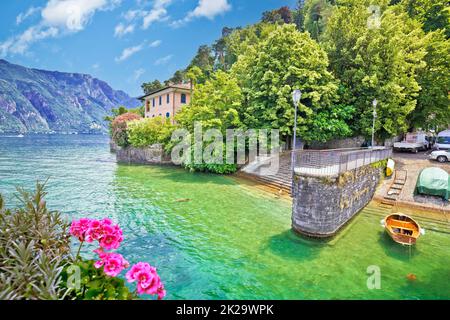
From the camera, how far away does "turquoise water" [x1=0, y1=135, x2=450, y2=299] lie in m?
6.62

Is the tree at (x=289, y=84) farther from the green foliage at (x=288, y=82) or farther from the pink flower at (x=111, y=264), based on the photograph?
the pink flower at (x=111, y=264)

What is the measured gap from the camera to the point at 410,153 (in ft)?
79.0

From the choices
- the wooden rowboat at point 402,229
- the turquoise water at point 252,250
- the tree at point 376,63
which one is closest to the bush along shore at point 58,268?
the turquoise water at point 252,250

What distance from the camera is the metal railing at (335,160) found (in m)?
9.84

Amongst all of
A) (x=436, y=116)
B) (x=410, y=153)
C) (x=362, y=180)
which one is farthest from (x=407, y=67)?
(x=362, y=180)

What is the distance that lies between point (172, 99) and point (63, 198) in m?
23.7

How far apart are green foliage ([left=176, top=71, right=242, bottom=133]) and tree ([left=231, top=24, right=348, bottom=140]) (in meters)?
1.58

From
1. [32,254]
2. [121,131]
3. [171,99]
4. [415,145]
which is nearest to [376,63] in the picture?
[415,145]

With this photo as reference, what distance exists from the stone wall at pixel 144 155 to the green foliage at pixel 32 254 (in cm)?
2463

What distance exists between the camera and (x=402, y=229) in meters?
9.89

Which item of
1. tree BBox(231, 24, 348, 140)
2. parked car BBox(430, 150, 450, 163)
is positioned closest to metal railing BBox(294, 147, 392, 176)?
tree BBox(231, 24, 348, 140)

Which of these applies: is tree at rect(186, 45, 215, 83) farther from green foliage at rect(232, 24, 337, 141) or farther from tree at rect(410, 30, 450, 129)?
tree at rect(410, 30, 450, 129)

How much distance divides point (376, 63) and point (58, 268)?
24.4 metres

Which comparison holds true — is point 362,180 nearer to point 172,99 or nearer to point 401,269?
point 401,269
